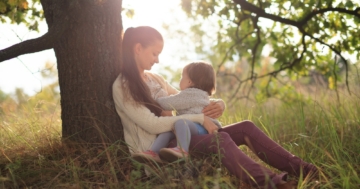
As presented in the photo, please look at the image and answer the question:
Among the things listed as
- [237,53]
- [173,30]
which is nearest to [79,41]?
[237,53]

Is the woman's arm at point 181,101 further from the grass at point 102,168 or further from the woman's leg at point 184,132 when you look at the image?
the grass at point 102,168

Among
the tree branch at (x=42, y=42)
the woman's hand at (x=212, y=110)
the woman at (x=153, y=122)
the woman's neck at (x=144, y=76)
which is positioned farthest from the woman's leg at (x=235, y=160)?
the tree branch at (x=42, y=42)

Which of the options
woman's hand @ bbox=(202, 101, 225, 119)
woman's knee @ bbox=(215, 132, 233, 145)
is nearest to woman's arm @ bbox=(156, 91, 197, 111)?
woman's hand @ bbox=(202, 101, 225, 119)

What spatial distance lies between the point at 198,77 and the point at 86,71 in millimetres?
910

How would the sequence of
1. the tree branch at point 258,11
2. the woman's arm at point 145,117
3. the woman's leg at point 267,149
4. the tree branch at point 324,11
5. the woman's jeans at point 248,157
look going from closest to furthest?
the woman's jeans at point 248,157 → the woman's leg at point 267,149 → the woman's arm at point 145,117 → the tree branch at point 324,11 → the tree branch at point 258,11

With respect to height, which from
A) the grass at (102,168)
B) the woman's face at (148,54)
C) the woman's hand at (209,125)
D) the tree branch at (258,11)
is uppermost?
the tree branch at (258,11)

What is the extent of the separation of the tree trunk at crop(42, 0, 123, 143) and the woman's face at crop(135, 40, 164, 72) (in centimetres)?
24

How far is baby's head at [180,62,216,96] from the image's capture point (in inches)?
152

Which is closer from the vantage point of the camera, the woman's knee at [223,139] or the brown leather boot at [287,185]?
the brown leather boot at [287,185]

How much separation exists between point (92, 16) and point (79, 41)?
23cm

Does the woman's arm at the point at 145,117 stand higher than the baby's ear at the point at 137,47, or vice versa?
the baby's ear at the point at 137,47

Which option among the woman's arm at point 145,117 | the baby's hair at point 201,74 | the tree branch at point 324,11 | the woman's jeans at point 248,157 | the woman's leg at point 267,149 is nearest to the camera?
the woman's jeans at point 248,157

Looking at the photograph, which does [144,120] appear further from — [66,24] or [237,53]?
[237,53]

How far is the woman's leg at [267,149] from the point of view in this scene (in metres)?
3.58
